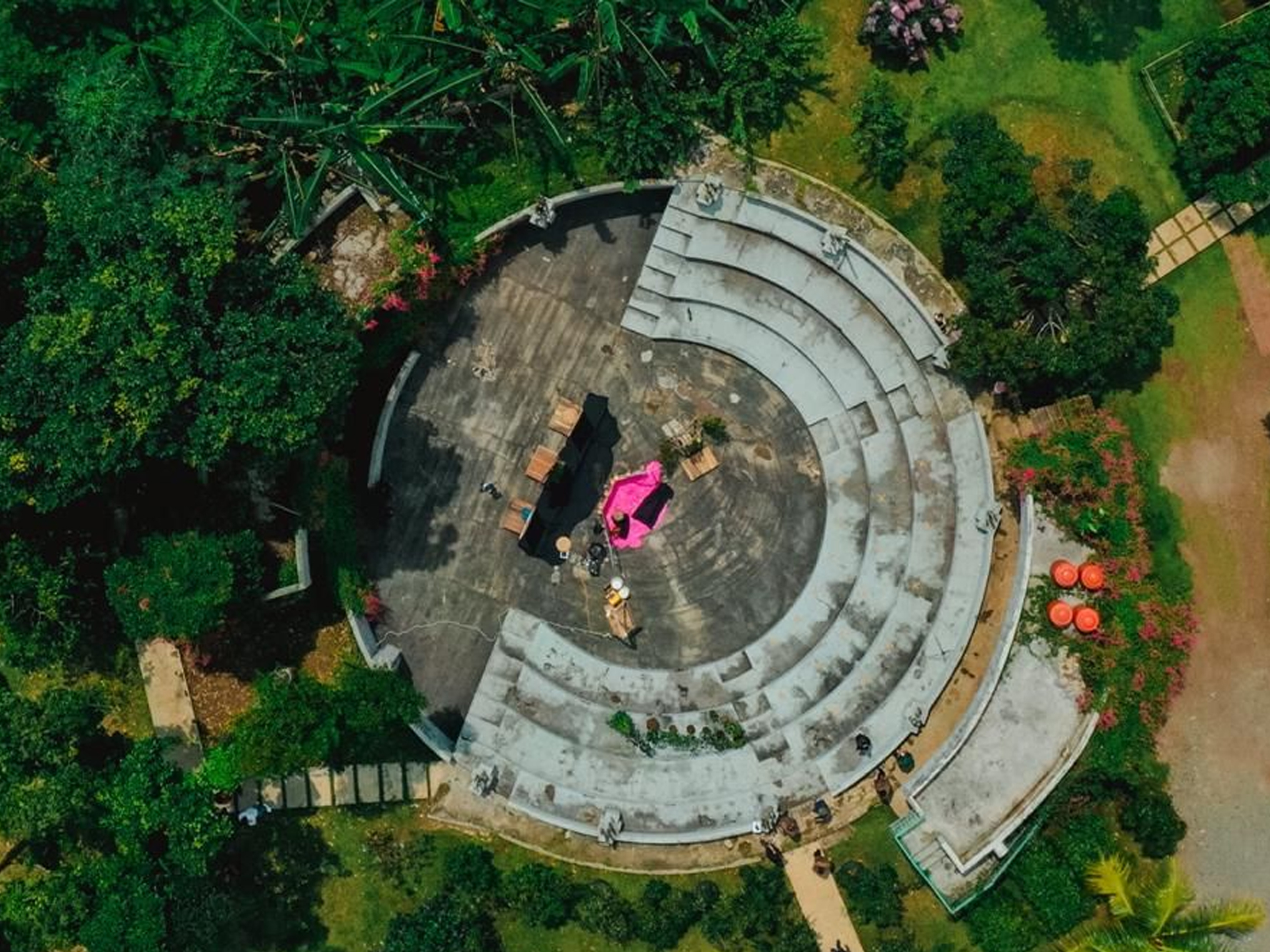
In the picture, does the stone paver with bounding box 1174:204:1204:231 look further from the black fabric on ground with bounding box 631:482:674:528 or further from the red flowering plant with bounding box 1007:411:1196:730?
the black fabric on ground with bounding box 631:482:674:528

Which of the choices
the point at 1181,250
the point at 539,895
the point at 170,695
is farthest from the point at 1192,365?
the point at 170,695

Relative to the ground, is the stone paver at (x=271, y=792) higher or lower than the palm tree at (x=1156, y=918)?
higher

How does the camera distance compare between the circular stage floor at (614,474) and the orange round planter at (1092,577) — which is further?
the circular stage floor at (614,474)

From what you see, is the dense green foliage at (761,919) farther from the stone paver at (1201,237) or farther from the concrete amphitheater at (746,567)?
the stone paver at (1201,237)

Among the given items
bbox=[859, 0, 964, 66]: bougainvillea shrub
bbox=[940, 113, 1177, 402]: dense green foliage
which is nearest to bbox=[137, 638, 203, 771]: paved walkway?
bbox=[940, 113, 1177, 402]: dense green foliage

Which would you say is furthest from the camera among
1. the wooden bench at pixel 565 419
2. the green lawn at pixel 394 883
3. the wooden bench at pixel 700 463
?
the wooden bench at pixel 700 463

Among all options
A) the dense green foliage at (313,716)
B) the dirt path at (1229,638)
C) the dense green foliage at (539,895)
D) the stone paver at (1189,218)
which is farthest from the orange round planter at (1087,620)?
the dense green foliage at (313,716)

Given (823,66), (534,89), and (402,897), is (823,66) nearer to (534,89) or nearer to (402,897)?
(534,89)
